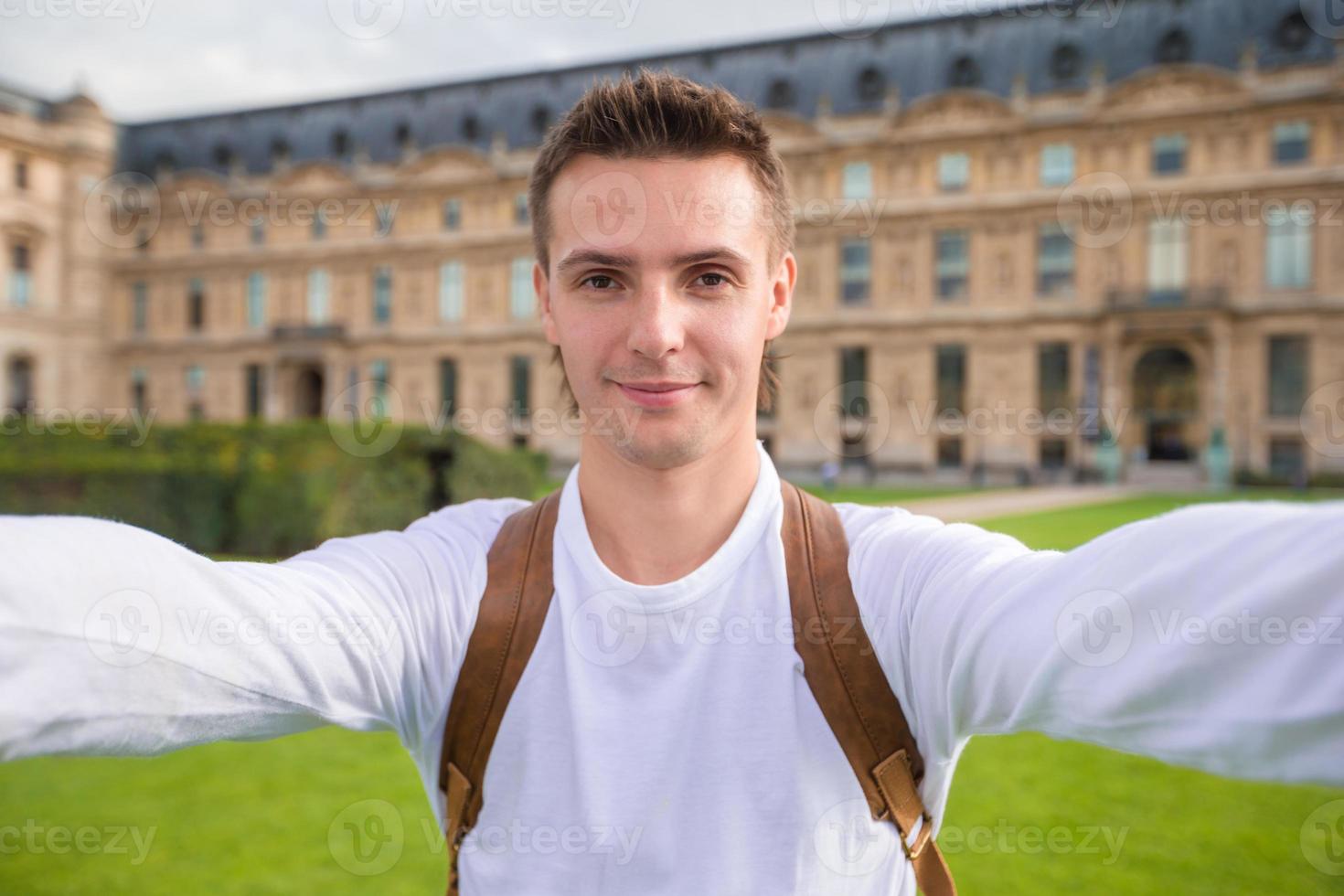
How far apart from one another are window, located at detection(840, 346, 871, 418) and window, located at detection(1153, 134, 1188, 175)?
36.8 feet

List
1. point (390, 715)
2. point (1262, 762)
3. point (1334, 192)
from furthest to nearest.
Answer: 1. point (1334, 192)
2. point (390, 715)
3. point (1262, 762)

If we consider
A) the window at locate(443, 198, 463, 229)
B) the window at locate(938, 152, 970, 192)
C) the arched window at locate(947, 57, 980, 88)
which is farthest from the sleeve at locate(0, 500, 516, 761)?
the window at locate(443, 198, 463, 229)

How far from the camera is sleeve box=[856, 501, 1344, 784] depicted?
3.06ft

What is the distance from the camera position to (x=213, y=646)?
4.05 feet

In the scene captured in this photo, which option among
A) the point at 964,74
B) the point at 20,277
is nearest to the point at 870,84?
the point at 964,74

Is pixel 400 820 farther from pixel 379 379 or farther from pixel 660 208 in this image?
pixel 379 379

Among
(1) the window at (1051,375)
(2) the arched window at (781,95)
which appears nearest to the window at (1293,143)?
(1) the window at (1051,375)

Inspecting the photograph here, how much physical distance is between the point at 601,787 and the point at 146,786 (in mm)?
4473

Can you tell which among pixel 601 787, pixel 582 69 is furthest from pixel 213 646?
pixel 582 69

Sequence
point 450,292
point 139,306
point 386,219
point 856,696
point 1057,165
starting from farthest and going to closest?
point 139,306, point 386,219, point 450,292, point 1057,165, point 856,696

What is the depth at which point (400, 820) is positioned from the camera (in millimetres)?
4301

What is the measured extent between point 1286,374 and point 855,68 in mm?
18205

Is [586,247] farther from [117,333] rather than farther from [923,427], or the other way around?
[117,333]

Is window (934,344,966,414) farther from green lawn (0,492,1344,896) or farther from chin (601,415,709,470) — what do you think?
chin (601,415,709,470)
